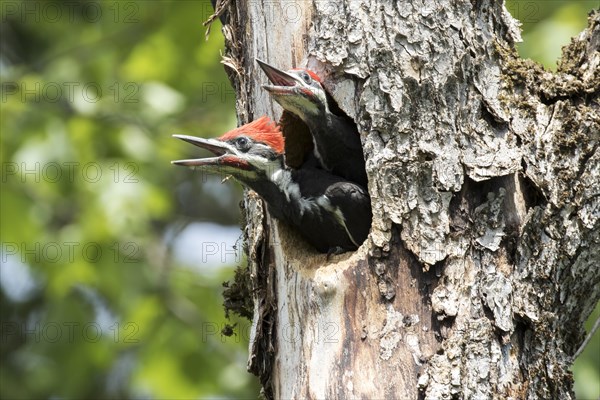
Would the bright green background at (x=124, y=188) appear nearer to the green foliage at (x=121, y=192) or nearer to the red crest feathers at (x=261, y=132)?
the green foliage at (x=121, y=192)

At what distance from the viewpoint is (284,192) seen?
423 centimetres

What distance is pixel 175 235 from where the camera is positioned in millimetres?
9820

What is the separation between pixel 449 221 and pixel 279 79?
41.2 inches

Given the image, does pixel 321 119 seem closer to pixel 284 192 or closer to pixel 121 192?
pixel 284 192

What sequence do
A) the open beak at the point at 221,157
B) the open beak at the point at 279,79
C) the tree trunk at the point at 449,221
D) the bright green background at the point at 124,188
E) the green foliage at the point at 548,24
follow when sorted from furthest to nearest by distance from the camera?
the bright green background at the point at 124,188 → the green foliage at the point at 548,24 → the open beak at the point at 221,157 → the open beak at the point at 279,79 → the tree trunk at the point at 449,221

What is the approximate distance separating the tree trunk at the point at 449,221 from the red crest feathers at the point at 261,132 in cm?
35

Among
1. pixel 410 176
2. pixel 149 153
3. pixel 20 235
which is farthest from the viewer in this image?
pixel 149 153

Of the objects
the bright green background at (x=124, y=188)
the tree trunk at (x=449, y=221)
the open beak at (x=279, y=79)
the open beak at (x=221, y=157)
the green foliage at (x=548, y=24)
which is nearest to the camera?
the tree trunk at (x=449, y=221)

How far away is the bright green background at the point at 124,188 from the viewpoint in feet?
24.5

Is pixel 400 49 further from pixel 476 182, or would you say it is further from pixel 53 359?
pixel 53 359

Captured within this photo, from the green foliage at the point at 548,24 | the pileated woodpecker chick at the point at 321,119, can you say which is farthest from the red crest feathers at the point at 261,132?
the green foliage at the point at 548,24

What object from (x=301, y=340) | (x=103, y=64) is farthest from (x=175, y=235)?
(x=301, y=340)

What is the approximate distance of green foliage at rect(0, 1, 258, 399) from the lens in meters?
7.50

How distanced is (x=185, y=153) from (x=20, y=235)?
1.80 metres
